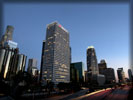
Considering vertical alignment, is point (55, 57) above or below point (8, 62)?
above

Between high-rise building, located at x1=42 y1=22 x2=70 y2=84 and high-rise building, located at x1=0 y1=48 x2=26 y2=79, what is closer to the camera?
high-rise building, located at x1=42 y1=22 x2=70 y2=84

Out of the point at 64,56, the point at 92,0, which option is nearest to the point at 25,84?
the point at 92,0

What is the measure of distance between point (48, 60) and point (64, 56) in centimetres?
3080

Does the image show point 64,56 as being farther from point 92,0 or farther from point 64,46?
point 92,0

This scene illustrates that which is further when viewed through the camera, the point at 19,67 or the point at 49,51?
the point at 19,67

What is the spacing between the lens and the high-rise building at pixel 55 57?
436 ft

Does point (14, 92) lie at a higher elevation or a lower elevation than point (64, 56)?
lower

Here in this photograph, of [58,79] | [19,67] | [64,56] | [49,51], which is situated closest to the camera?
[58,79]

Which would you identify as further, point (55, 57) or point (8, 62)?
point (8, 62)

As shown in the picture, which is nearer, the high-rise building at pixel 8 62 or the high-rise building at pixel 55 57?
the high-rise building at pixel 55 57

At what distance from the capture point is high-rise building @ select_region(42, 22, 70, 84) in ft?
436

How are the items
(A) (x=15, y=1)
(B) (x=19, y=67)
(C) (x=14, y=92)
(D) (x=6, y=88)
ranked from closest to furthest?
(A) (x=15, y=1), (C) (x=14, y=92), (D) (x=6, y=88), (B) (x=19, y=67)

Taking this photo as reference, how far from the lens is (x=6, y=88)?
1900 inches

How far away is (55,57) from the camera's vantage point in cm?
13938
